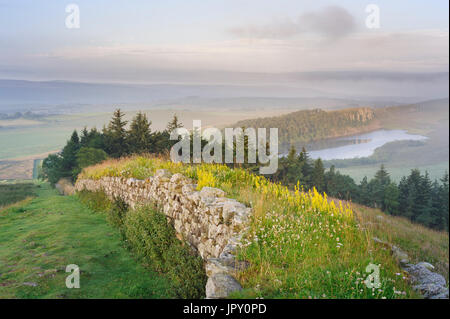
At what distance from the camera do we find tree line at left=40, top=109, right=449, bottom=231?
91.9ft

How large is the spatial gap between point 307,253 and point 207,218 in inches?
109

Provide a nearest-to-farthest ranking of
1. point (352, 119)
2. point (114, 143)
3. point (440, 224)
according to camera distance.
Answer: point (114, 143), point (440, 224), point (352, 119)

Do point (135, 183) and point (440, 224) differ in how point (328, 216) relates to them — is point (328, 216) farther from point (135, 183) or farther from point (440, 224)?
point (440, 224)

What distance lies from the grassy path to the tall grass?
269cm

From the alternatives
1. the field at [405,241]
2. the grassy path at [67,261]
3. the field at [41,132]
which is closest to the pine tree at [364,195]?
the field at [41,132]

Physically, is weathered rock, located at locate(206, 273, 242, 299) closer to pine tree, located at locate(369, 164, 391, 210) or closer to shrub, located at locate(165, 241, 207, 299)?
shrub, located at locate(165, 241, 207, 299)

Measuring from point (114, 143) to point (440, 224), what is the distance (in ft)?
173

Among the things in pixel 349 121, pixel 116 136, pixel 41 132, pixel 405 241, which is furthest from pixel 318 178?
pixel 349 121

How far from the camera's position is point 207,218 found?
6.85 m

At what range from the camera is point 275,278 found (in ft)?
13.3

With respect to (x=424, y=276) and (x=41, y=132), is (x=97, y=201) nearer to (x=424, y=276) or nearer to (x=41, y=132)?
(x=424, y=276)

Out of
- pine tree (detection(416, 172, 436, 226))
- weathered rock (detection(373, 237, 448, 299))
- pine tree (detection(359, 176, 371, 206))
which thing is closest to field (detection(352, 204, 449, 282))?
weathered rock (detection(373, 237, 448, 299))

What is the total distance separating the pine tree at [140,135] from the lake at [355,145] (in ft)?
316

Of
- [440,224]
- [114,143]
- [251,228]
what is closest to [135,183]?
[251,228]
